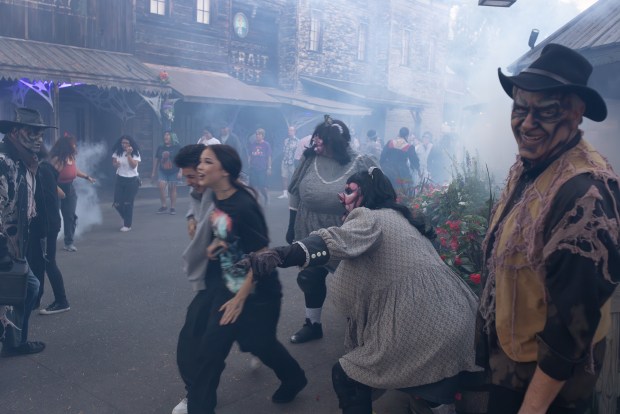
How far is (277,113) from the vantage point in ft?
60.4

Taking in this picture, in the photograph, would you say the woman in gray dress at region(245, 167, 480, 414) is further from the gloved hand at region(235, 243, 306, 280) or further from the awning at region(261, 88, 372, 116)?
the awning at region(261, 88, 372, 116)

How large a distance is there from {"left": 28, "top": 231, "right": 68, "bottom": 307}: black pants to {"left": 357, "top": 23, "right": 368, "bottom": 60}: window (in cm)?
1934

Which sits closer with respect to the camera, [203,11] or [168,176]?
[168,176]

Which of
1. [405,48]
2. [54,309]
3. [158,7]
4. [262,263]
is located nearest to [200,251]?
[262,263]

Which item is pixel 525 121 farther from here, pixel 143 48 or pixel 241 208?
pixel 143 48

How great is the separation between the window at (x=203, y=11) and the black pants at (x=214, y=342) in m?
14.5

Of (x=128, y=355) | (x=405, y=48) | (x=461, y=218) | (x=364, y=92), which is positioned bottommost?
(x=128, y=355)

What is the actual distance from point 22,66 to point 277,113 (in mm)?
8894

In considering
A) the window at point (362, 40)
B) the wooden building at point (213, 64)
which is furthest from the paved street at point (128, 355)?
the window at point (362, 40)

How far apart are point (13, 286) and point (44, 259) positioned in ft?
3.84

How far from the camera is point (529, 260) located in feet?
6.06

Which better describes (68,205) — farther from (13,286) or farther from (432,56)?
(432,56)

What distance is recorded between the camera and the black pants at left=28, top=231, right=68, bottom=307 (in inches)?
195

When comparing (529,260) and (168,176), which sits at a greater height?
(529,260)
